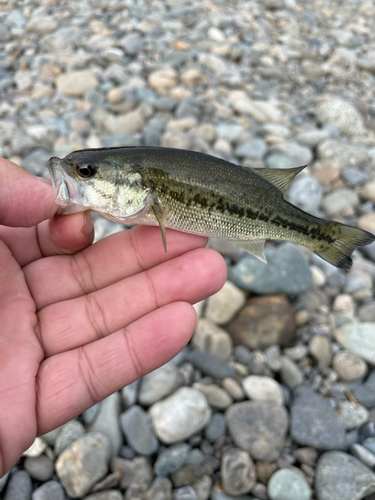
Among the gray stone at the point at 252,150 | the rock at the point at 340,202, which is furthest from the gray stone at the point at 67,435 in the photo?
the gray stone at the point at 252,150

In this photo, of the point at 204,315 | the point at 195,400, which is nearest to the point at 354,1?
the point at 204,315

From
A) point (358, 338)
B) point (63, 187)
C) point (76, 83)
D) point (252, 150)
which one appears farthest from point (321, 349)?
point (76, 83)

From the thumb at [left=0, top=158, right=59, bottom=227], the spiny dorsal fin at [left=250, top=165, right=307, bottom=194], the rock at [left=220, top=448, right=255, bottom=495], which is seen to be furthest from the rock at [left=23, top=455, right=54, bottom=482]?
the spiny dorsal fin at [left=250, top=165, right=307, bottom=194]

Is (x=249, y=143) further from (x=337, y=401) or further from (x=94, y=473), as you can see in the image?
(x=94, y=473)

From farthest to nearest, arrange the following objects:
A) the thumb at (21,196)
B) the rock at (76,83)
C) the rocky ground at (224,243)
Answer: the rock at (76,83), the rocky ground at (224,243), the thumb at (21,196)

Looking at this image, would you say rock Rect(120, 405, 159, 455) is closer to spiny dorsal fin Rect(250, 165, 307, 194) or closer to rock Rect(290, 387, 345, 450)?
rock Rect(290, 387, 345, 450)

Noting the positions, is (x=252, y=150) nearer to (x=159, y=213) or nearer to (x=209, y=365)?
(x=209, y=365)

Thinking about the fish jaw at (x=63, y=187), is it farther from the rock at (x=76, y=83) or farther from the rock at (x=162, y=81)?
the rock at (x=162, y=81)
